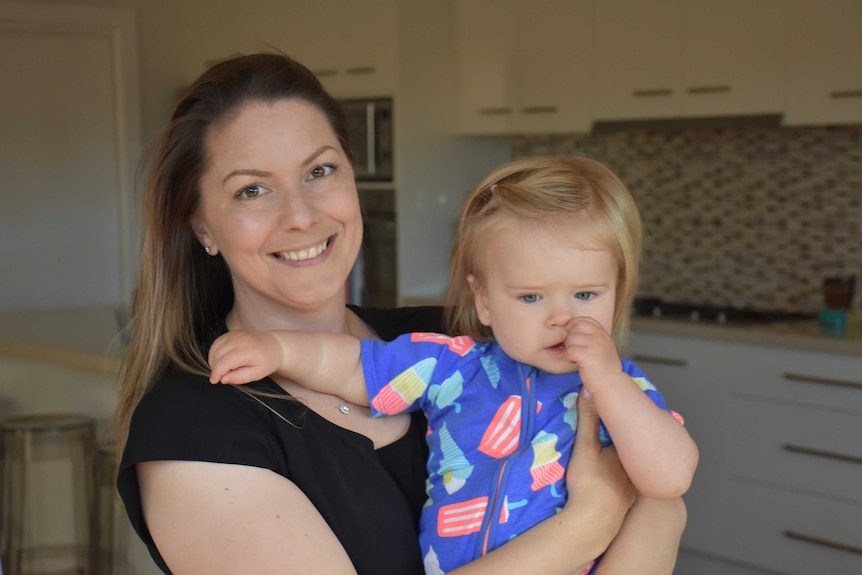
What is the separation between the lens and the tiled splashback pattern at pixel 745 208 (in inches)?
151

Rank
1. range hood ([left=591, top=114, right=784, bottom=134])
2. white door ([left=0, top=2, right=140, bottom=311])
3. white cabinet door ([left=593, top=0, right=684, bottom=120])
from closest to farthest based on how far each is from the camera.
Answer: range hood ([left=591, top=114, right=784, bottom=134]), white cabinet door ([left=593, top=0, right=684, bottom=120]), white door ([left=0, top=2, right=140, bottom=311])

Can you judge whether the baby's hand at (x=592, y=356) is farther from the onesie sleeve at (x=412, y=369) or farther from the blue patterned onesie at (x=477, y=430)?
the onesie sleeve at (x=412, y=369)

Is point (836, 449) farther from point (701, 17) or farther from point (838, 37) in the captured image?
point (701, 17)

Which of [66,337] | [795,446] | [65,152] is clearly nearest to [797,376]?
[795,446]

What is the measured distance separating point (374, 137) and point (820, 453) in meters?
2.23

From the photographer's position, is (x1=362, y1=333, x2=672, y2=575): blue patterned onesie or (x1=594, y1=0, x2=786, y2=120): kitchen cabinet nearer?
(x1=362, y1=333, x2=672, y2=575): blue patterned onesie

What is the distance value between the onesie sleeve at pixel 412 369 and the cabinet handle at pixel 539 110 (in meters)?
2.96

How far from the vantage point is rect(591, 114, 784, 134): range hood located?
3.76 meters

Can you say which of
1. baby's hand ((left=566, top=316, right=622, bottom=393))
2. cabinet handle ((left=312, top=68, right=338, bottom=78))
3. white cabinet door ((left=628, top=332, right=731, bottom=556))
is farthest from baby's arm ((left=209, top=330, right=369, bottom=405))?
cabinet handle ((left=312, top=68, right=338, bottom=78))

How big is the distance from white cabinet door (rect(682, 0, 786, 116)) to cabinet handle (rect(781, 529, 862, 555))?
1493mm

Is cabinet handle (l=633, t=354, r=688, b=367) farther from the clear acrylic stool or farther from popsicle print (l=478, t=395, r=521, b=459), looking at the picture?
popsicle print (l=478, t=395, r=521, b=459)

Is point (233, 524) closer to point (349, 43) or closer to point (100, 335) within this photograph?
point (100, 335)

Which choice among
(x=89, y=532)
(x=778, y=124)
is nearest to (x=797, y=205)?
(x=778, y=124)

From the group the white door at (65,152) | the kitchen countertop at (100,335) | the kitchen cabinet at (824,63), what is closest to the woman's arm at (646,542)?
the kitchen countertop at (100,335)
